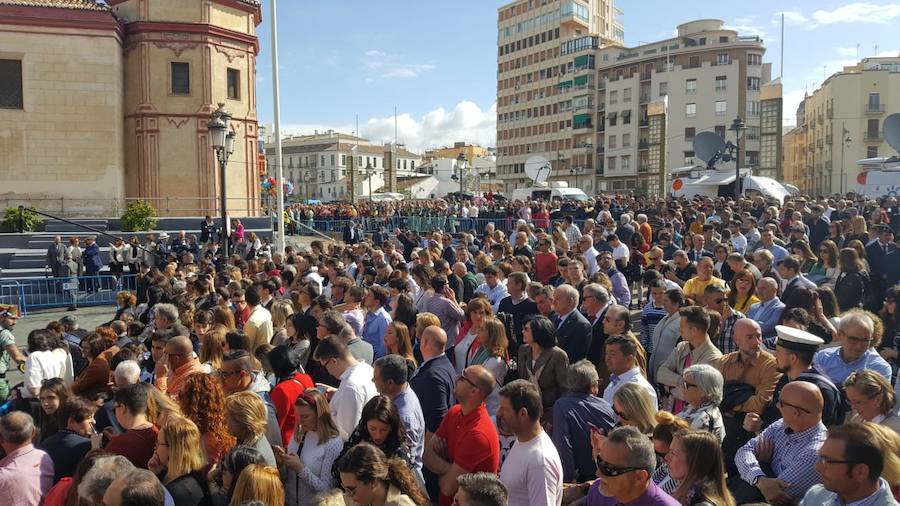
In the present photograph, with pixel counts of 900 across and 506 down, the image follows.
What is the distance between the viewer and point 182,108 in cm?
2572

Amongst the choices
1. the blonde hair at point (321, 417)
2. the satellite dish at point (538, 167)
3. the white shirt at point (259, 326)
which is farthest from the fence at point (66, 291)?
the satellite dish at point (538, 167)

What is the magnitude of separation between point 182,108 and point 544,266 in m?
19.1

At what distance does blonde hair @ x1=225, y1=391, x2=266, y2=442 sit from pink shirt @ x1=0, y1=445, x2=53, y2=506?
1269 millimetres

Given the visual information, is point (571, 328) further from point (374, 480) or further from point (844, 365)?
point (374, 480)

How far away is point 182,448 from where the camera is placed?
159 inches

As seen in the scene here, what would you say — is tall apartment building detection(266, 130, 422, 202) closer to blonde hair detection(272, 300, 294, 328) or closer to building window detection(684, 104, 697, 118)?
building window detection(684, 104, 697, 118)

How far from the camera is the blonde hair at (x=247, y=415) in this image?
423 centimetres

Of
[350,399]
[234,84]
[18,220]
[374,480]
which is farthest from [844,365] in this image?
[234,84]

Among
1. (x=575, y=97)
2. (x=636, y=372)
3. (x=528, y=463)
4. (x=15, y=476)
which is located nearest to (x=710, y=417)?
(x=636, y=372)

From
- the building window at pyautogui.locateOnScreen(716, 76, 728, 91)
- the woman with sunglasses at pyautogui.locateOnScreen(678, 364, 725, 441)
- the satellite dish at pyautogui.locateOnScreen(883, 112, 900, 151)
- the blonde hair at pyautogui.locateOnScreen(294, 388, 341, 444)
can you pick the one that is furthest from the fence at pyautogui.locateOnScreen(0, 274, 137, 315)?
Answer: the building window at pyautogui.locateOnScreen(716, 76, 728, 91)

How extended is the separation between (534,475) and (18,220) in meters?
23.7

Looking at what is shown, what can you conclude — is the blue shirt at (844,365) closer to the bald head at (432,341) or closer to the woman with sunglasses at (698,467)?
the woman with sunglasses at (698,467)

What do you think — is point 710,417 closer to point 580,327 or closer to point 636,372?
point 636,372

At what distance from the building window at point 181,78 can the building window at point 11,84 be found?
5.05 meters
